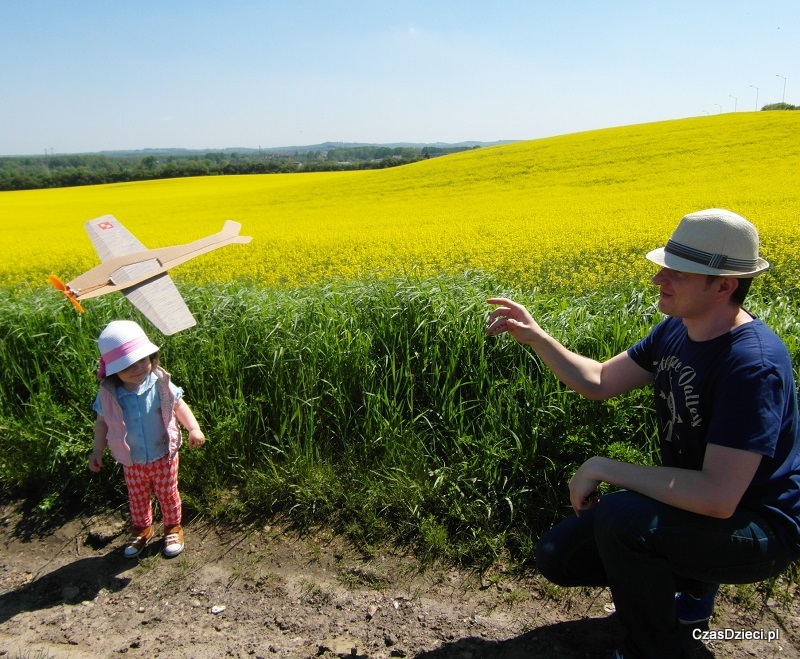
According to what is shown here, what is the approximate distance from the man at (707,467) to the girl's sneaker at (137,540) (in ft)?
6.09

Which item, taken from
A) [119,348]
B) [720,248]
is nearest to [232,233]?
[119,348]

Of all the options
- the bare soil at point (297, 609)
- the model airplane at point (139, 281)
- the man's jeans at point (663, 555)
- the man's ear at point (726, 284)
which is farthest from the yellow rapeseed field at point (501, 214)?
the man's jeans at point (663, 555)

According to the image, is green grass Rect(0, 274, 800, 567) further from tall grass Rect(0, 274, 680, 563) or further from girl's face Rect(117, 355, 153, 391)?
girl's face Rect(117, 355, 153, 391)

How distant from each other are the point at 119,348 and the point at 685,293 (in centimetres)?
205

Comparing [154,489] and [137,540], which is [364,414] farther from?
[137,540]

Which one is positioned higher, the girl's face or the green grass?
the girl's face

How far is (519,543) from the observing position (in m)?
2.41

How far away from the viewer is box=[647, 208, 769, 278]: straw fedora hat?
1627 millimetres

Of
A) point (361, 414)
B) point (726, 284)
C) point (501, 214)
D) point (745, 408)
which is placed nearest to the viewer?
point (745, 408)

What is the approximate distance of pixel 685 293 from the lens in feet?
5.59

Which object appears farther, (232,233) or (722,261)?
(232,233)

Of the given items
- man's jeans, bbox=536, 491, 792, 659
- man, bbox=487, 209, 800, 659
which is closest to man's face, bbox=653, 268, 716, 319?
man, bbox=487, 209, 800, 659

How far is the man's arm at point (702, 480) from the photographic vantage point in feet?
5.04

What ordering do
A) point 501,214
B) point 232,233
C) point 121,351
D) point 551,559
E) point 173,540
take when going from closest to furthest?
1. point 551,559
2. point 121,351
3. point 173,540
4. point 232,233
5. point 501,214
